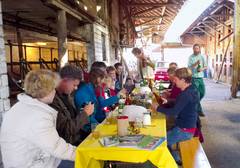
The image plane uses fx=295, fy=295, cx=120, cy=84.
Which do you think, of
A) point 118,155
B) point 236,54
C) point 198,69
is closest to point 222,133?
point 198,69

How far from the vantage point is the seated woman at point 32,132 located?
213cm

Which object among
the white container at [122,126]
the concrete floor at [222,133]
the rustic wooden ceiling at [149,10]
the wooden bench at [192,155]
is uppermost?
the rustic wooden ceiling at [149,10]

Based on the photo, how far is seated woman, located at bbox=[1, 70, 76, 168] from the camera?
2135mm

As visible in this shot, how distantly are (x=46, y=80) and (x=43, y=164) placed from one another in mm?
654

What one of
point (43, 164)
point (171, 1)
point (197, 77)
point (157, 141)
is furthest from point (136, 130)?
point (171, 1)

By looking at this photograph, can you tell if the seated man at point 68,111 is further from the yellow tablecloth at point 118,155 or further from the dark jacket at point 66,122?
the yellow tablecloth at point 118,155

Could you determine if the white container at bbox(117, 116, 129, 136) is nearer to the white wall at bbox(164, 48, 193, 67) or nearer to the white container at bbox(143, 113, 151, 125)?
the white container at bbox(143, 113, 151, 125)

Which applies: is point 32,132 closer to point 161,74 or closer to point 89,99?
point 89,99

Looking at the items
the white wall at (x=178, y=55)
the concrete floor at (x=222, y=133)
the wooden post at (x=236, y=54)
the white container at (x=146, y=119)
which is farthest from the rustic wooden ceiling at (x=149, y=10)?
the white container at (x=146, y=119)

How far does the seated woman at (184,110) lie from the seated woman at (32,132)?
1.73 meters

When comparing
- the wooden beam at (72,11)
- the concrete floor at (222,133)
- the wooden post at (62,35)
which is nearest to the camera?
the concrete floor at (222,133)

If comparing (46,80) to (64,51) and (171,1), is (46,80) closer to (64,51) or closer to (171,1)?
(64,51)

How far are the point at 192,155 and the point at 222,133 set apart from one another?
2249mm

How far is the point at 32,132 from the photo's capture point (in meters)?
2.12
